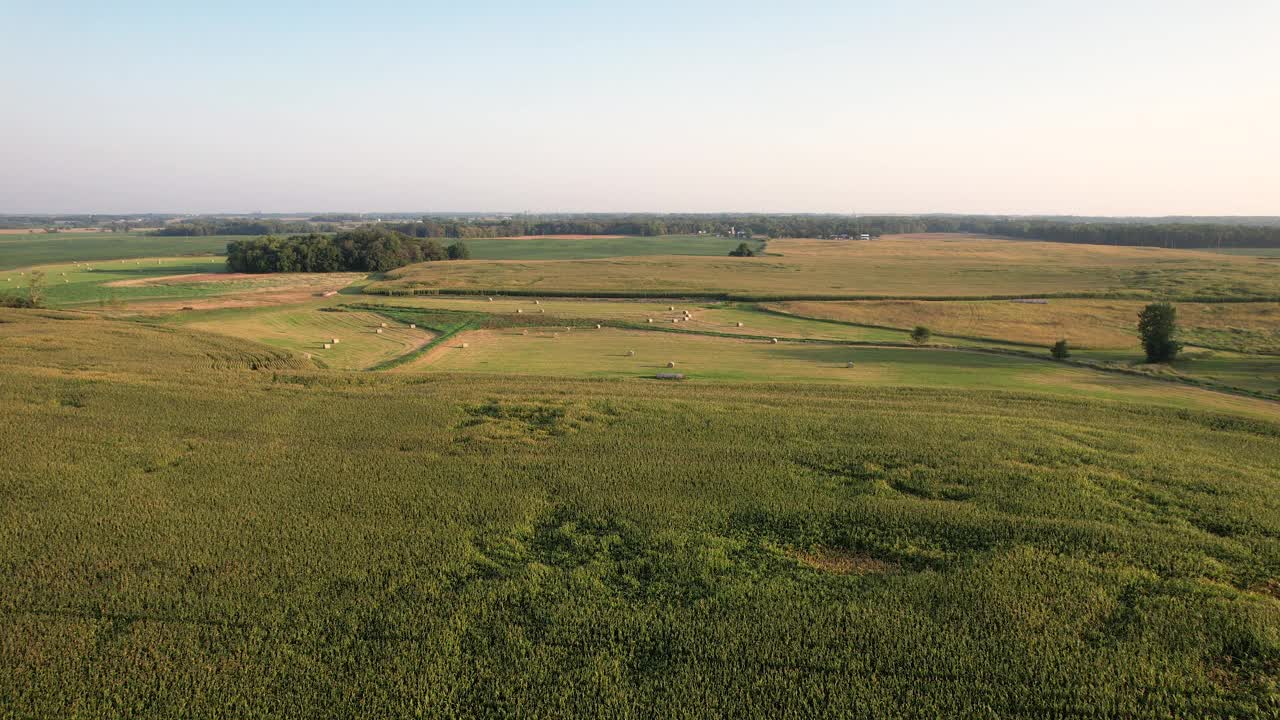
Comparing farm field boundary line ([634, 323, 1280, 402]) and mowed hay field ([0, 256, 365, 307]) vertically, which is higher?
mowed hay field ([0, 256, 365, 307])

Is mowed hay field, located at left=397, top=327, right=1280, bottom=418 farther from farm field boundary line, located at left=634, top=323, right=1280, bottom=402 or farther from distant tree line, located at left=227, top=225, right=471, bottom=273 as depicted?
distant tree line, located at left=227, top=225, right=471, bottom=273

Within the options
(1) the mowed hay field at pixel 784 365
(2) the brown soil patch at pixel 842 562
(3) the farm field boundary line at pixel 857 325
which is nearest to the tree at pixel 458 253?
(3) the farm field boundary line at pixel 857 325

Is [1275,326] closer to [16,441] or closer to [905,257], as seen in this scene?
[905,257]

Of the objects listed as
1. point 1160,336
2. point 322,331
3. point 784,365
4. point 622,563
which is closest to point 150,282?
point 322,331

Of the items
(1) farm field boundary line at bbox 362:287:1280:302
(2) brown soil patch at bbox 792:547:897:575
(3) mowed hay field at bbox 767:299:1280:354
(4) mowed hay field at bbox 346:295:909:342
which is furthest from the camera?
(1) farm field boundary line at bbox 362:287:1280:302

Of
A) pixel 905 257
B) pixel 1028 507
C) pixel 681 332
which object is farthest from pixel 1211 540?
pixel 905 257

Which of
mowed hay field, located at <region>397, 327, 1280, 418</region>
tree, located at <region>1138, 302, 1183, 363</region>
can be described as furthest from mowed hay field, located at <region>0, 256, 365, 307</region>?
tree, located at <region>1138, 302, 1183, 363</region>
